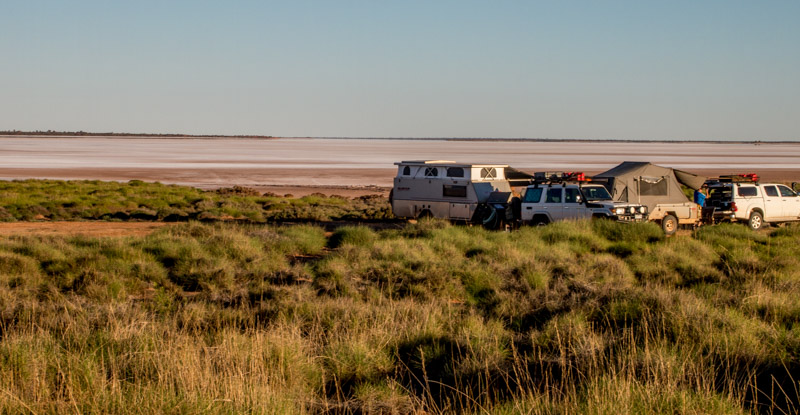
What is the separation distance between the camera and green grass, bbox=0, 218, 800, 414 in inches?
272

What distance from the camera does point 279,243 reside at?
62.1 feet

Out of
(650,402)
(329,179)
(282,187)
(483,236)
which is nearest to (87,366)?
(650,402)

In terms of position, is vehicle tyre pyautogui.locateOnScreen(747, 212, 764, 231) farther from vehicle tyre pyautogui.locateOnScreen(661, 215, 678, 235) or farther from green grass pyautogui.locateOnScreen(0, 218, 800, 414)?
green grass pyautogui.locateOnScreen(0, 218, 800, 414)

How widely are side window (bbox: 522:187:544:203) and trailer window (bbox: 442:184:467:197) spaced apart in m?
2.39

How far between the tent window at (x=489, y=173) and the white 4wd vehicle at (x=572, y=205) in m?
2.08

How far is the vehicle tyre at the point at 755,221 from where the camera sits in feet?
85.9

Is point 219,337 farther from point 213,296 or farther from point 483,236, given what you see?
point 483,236

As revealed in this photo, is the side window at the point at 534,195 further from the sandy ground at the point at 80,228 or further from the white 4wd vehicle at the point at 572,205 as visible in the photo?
the sandy ground at the point at 80,228

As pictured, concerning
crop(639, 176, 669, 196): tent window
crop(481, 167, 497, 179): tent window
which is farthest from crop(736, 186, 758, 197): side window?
crop(481, 167, 497, 179): tent window

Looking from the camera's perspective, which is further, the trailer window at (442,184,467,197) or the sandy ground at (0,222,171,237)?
the trailer window at (442,184,467,197)

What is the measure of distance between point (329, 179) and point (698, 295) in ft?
182

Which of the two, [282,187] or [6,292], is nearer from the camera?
[6,292]

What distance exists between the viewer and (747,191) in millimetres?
26516

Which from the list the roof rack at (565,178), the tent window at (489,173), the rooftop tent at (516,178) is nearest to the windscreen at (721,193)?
the roof rack at (565,178)
